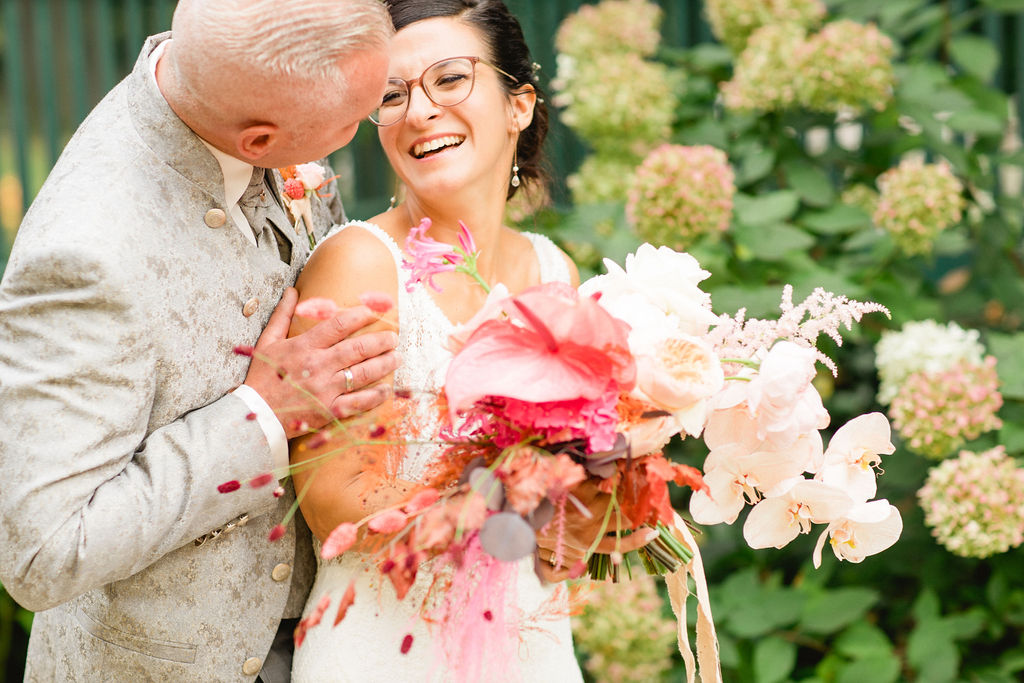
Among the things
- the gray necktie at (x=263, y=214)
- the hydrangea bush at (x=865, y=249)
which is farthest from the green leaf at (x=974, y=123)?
the gray necktie at (x=263, y=214)

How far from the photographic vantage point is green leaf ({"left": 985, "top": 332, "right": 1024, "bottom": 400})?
2.44m

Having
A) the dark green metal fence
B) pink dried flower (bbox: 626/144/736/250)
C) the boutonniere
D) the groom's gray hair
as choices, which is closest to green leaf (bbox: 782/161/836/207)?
pink dried flower (bbox: 626/144/736/250)

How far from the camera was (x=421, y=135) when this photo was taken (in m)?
1.56

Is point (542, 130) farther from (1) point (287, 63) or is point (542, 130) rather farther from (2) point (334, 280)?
(1) point (287, 63)

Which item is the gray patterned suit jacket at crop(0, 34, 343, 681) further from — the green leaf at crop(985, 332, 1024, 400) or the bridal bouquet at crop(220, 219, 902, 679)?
the green leaf at crop(985, 332, 1024, 400)

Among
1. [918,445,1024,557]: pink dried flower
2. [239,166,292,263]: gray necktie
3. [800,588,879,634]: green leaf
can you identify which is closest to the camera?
[239,166,292,263]: gray necktie

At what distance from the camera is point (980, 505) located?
222 cm

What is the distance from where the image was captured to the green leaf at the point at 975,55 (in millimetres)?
3012

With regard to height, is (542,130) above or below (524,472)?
below

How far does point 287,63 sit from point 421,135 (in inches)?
17.8

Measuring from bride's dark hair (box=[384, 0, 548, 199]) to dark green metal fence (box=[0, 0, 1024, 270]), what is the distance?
1797 millimetres

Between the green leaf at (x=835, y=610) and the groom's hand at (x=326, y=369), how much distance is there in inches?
69.6

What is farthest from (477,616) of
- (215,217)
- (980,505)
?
(980,505)

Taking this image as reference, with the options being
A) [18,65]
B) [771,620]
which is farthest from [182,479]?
[18,65]
